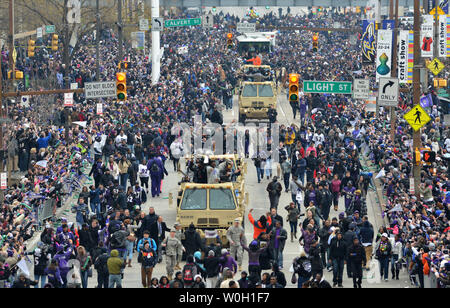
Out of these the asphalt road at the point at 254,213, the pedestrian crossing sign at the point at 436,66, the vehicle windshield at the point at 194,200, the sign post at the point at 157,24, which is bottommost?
the asphalt road at the point at 254,213

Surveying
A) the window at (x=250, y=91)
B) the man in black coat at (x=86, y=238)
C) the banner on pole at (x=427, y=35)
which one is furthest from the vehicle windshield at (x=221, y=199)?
the banner on pole at (x=427, y=35)

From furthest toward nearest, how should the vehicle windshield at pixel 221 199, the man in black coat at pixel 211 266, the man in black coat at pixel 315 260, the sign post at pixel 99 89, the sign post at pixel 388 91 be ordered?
the sign post at pixel 99 89, the sign post at pixel 388 91, the vehicle windshield at pixel 221 199, the man in black coat at pixel 315 260, the man in black coat at pixel 211 266

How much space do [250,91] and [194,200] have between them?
2059 centimetres

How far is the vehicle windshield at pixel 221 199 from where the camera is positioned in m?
24.4

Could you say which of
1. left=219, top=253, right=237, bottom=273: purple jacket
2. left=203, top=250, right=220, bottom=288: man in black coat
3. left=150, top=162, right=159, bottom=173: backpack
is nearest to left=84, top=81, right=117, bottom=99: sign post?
left=150, top=162, right=159, bottom=173: backpack

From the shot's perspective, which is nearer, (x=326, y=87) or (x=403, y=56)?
(x=326, y=87)

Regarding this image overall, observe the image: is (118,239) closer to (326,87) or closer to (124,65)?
(326,87)

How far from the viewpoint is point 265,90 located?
44938mm

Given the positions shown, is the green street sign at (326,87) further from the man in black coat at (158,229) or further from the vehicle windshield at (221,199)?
the man in black coat at (158,229)

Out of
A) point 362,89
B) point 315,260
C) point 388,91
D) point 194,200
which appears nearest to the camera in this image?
point 315,260

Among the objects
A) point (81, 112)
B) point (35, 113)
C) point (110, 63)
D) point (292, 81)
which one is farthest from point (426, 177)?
point (110, 63)

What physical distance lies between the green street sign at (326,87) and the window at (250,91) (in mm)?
8389

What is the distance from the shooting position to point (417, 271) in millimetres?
21297

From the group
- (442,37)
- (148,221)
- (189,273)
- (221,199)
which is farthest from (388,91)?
(442,37)
